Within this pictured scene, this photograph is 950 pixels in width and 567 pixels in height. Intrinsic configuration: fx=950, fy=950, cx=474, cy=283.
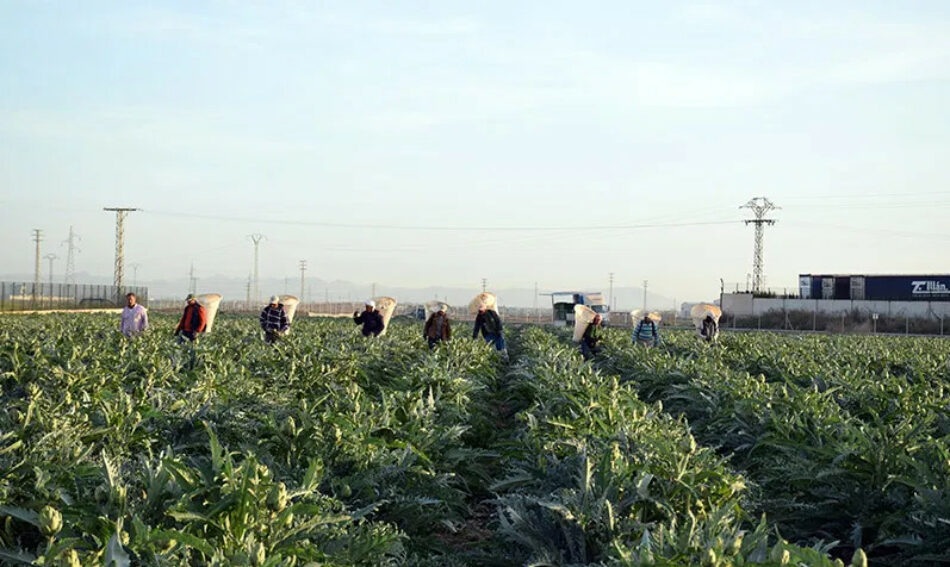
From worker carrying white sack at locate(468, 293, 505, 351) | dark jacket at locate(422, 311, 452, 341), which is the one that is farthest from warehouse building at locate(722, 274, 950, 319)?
dark jacket at locate(422, 311, 452, 341)

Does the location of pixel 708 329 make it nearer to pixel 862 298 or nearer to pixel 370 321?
pixel 370 321

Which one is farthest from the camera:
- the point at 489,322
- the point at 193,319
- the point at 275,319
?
the point at 275,319

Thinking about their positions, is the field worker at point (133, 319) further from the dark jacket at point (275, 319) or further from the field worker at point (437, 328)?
the field worker at point (437, 328)

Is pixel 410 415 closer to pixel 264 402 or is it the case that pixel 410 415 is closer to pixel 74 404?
pixel 264 402

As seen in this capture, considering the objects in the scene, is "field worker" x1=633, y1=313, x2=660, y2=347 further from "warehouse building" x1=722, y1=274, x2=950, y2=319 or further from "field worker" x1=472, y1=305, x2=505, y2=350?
"warehouse building" x1=722, y1=274, x2=950, y2=319

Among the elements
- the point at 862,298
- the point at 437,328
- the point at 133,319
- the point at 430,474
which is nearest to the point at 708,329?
the point at 437,328

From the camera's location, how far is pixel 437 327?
1866 cm

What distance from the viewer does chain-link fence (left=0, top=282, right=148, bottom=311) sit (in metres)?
Result: 64.6

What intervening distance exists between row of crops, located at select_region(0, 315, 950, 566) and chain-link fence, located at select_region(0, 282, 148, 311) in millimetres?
56121

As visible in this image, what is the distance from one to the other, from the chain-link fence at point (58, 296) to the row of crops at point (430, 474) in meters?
56.1

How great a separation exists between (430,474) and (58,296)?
243 ft

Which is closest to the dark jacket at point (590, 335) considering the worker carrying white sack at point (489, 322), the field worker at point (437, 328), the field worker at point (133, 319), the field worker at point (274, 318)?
the worker carrying white sack at point (489, 322)

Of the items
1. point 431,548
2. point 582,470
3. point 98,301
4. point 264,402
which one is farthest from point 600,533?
point 98,301

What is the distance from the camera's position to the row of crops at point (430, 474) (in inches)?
164
